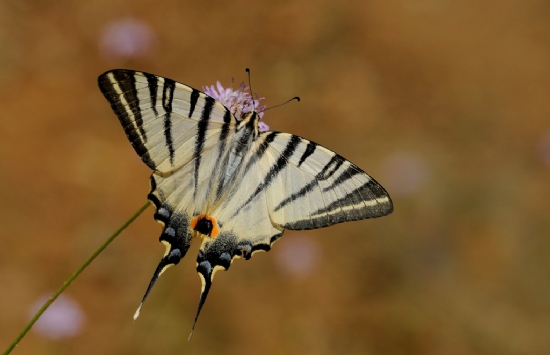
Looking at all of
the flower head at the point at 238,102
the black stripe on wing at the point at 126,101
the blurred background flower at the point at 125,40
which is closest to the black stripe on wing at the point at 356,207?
the flower head at the point at 238,102

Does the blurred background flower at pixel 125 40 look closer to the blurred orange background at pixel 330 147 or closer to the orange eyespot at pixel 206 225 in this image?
the blurred orange background at pixel 330 147

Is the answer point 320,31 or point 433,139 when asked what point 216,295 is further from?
point 320,31

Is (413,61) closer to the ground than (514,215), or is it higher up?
higher up

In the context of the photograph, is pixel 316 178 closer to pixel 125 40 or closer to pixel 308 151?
pixel 308 151

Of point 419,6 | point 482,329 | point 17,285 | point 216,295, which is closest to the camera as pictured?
point 17,285

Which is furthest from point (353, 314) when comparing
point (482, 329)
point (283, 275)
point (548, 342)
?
point (548, 342)

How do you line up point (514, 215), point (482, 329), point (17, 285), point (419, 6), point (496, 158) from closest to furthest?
point (17, 285) < point (482, 329) < point (514, 215) < point (496, 158) < point (419, 6)

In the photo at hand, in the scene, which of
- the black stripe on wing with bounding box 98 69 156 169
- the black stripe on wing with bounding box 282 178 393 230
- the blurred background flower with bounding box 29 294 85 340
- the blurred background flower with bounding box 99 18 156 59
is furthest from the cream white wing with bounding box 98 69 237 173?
the blurred background flower with bounding box 99 18 156 59
